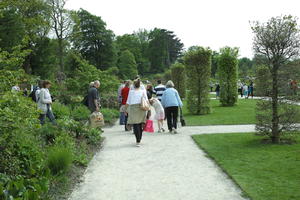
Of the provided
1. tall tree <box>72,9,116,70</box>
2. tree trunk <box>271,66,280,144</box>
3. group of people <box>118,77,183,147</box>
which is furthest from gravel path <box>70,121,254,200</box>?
tall tree <box>72,9,116,70</box>

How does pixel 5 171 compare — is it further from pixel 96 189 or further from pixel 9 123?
pixel 96 189

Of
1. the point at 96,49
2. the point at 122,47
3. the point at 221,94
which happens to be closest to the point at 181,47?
the point at 122,47

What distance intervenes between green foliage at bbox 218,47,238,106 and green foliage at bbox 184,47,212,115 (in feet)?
15.5

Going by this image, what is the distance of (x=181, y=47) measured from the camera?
97688 millimetres

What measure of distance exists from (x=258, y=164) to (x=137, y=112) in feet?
12.4

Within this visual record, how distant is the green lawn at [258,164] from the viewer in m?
4.95

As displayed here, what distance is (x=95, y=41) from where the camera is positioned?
61281 mm

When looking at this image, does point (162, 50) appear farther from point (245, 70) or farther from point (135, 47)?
point (245, 70)

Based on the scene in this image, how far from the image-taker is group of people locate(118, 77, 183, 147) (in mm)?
8984

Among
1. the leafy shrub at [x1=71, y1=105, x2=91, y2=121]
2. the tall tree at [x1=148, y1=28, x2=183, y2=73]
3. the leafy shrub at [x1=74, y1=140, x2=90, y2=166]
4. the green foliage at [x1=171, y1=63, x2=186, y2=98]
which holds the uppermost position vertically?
the tall tree at [x1=148, y1=28, x2=183, y2=73]

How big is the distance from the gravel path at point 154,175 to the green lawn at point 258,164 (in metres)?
0.26

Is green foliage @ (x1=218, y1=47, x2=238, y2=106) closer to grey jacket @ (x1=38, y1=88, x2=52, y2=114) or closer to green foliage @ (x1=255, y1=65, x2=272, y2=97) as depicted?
green foliage @ (x1=255, y1=65, x2=272, y2=97)

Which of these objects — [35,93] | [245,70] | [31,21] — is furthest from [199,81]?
[245,70]

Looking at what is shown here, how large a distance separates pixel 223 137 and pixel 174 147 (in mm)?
2005
